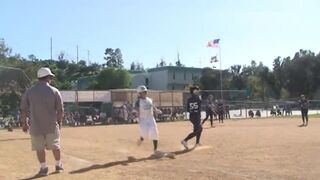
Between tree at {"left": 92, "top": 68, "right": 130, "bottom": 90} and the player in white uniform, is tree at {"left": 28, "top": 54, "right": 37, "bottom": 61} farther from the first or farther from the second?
the player in white uniform

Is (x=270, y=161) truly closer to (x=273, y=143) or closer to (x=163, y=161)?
(x=163, y=161)

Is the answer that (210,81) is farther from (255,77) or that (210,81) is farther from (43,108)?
(43,108)

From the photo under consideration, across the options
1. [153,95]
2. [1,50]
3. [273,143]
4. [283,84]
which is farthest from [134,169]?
[283,84]

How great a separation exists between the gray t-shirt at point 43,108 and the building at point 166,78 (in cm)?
9260

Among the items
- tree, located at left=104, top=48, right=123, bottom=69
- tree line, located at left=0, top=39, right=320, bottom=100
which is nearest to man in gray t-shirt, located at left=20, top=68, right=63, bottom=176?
tree line, located at left=0, top=39, right=320, bottom=100

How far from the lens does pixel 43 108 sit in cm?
1018

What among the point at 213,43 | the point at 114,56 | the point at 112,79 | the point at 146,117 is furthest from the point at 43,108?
the point at 114,56

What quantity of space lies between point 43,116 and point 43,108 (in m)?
0.14

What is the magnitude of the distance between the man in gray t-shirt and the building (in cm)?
9258

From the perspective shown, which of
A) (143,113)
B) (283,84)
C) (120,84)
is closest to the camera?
(143,113)

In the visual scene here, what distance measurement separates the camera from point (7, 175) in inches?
400

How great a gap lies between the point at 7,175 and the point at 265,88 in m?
102

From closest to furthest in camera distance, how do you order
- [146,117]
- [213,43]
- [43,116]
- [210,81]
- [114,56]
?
[43,116] → [146,117] → [213,43] → [210,81] → [114,56]

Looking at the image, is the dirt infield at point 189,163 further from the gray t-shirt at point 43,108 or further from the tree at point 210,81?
the tree at point 210,81
